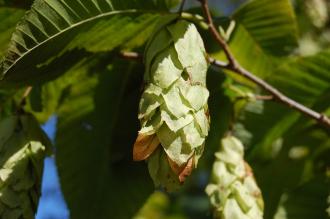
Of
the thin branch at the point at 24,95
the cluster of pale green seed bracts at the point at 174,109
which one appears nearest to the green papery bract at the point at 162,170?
the cluster of pale green seed bracts at the point at 174,109

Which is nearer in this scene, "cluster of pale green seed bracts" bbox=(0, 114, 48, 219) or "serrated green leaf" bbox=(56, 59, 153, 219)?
"cluster of pale green seed bracts" bbox=(0, 114, 48, 219)

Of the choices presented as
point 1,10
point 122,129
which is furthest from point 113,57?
point 1,10

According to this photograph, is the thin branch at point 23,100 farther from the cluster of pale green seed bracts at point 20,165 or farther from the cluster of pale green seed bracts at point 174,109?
the cluster of pale green seed bracts at point 174,109

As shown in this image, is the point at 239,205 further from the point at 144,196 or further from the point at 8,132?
the point at 8,132

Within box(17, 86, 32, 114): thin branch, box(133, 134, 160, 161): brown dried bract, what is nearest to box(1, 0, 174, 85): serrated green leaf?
box(17, 86, 32, 114): thin branch

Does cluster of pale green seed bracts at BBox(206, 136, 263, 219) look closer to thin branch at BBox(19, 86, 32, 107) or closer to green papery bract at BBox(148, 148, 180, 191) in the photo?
green papery bract at BBox(148, 148, 180, 191)

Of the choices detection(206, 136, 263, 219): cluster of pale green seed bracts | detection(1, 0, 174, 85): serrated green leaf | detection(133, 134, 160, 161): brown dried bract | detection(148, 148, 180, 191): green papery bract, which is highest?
detection(1, 0, 174, 85): serrated green leaf
